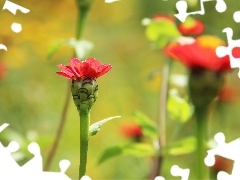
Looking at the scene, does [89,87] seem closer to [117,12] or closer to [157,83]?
[157,83]

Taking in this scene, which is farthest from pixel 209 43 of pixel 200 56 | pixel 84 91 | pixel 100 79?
pixel 100 79

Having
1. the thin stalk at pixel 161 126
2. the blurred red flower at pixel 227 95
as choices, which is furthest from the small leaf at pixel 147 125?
the blurred red flower at pixel 227 95

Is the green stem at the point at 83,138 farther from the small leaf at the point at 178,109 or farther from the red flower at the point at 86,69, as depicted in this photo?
A: the small leaf at the point at 178,109

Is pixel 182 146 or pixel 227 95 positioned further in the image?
pixel 227 95

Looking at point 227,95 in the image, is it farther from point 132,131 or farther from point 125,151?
point 125,151
